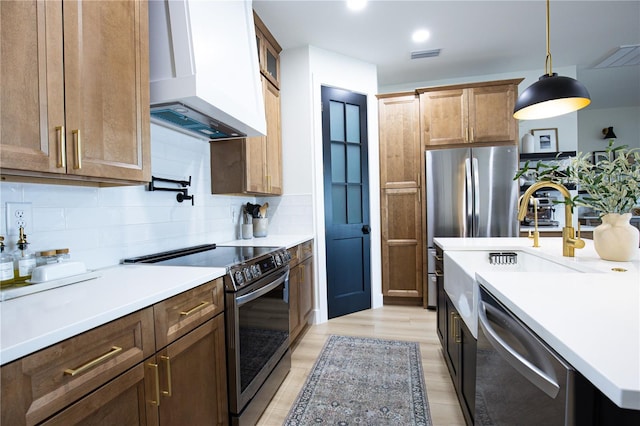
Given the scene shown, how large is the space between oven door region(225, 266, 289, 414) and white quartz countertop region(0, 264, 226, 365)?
0.86 ft

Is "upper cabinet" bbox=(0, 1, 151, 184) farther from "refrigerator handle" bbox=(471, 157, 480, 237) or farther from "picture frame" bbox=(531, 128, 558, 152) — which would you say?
"picture frame" bbox=(531, 128, 558, 152)

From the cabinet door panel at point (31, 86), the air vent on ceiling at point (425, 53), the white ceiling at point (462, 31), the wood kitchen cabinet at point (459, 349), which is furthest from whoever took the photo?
the air vent on ceiling at point (425, 53)

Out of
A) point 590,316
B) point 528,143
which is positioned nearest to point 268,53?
point 590,316

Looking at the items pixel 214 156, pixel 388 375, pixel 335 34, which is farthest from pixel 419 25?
pixel 388 375

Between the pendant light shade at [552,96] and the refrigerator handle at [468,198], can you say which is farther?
the refrigerator handle at [468,198]

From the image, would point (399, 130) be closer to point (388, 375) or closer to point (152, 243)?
point (388, 375)

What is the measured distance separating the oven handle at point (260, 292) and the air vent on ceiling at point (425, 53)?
9.48 ft

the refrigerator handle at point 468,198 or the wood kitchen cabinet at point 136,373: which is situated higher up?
the refrigerator handle at point 468,198

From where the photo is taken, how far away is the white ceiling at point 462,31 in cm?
265

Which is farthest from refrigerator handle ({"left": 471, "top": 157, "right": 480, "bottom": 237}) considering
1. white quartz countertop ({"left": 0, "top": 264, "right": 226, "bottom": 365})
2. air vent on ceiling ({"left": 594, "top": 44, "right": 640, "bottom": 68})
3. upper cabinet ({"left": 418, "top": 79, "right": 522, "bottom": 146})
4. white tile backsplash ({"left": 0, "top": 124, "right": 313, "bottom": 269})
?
white quartz countertop ({"left": 0, "top": 264, "right": 226, "bottom": 365})

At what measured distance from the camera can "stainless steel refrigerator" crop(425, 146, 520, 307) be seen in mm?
3291

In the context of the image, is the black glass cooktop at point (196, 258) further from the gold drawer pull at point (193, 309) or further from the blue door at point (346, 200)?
the blue door at point (346, 200)

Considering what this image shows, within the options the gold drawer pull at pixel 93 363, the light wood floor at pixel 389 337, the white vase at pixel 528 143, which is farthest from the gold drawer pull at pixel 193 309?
the white vase at pixel 528 143

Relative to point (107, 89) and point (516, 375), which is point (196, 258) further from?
point (516, 375)
